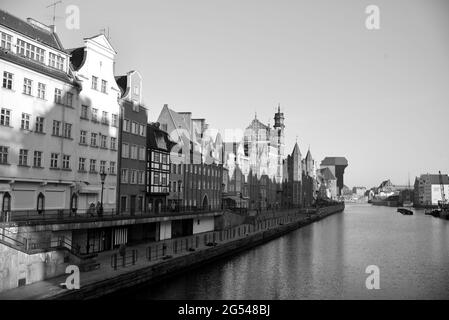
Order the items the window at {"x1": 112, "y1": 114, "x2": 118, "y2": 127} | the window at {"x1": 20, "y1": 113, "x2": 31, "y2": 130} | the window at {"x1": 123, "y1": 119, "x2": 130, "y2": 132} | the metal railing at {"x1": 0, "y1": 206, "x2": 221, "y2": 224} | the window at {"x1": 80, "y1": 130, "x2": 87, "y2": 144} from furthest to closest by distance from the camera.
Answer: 1. the window at {"x1": 123, "y1": 119, "x2": 130, "y2": 132}
2. the window at {"x1": 112, "y1": 114, "x2": 118, "y2": 127}
3. the window at {"x1": 80, "y1": 130, "x2": 87, "y2": 144}
4. the window at {"x1": 20, "y1": 113, "x2": 31, "y2": 130}
5. the metal railing at {"x1": 0, "y1": 206, "x2": 221, "y2": 224}

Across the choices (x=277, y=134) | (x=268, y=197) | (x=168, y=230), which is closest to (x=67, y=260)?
(x=168, y=230)

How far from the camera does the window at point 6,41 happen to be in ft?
104

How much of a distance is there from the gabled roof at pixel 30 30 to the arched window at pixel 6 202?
12310 mm

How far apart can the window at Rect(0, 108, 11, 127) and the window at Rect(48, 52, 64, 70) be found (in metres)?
6.22

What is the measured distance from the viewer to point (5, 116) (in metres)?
32.2

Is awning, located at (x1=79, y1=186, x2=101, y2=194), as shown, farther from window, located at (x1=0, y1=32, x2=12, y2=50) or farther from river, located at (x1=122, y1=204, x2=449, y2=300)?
window, located at (x1=0, y1=32, x2=12, y2=50)

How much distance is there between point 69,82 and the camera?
125 ft

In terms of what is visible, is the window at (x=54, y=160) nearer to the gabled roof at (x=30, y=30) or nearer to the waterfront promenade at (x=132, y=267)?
the waterfront promenade at (x=132, y=267)

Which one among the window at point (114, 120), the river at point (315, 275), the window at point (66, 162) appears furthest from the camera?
the window at point (114, 120)

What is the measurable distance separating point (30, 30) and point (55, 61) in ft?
10.2

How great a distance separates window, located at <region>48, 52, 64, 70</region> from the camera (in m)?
36.5

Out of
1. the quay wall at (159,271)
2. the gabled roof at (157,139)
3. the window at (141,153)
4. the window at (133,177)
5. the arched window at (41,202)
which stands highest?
the gabled roof at (157,139)

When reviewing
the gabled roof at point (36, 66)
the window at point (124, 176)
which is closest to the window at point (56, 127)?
the gabled roof at point (36, 66)

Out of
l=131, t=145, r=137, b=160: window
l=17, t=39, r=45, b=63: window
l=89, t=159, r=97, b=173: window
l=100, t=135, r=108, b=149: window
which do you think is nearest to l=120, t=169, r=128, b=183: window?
l=131, t=145, r=137, b=160: window
